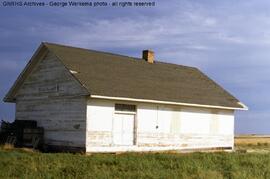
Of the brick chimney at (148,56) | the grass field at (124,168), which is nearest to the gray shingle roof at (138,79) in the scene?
the brick chimney at (148,56)

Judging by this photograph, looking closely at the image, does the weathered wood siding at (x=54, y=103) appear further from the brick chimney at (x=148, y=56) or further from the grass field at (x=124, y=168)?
the brick chimney at (x=148, y=56)

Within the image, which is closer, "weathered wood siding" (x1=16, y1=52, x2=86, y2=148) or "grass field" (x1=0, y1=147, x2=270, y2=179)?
"grass field" (x1=0, y1=147, x2=270, y2=179)

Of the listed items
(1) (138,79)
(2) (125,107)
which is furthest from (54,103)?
(1) (138,79)

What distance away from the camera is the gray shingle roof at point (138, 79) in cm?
2495

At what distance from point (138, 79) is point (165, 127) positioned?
3149 mm

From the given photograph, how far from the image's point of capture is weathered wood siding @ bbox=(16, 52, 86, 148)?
24.1m

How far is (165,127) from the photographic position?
88.9 feet

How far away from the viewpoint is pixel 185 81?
105 ft

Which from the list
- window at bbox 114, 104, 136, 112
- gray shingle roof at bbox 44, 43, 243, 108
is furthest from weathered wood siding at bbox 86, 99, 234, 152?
gray shingle roof at bbox 44, 43, 243, 108

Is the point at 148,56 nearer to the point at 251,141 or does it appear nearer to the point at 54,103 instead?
the point at 54,103

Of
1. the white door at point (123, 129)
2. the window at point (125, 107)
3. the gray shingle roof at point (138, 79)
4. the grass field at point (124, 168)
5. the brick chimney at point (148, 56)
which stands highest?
the brick chimney at point (148, 56)

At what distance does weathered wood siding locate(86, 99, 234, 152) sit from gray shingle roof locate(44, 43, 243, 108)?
2.05 ft

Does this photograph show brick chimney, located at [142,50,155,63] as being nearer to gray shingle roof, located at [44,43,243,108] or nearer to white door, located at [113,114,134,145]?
gray shingle roof, located at [44,43,243,108]

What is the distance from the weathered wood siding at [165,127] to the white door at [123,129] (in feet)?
0.85
